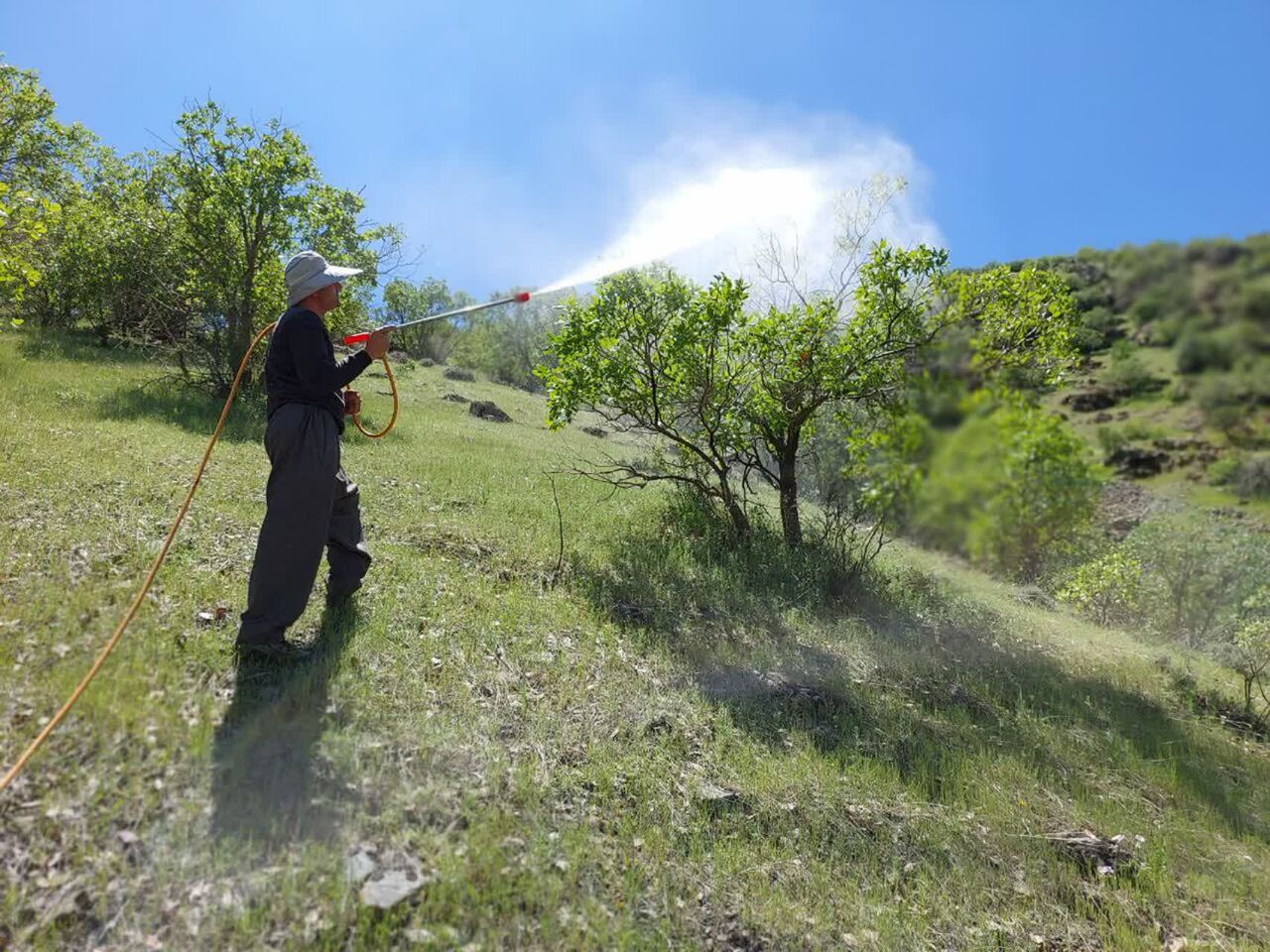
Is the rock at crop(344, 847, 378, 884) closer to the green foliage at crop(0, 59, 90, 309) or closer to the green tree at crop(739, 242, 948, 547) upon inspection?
the green tree at crop(739, 242, 948, 547)

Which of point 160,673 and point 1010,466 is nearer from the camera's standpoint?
point 1010,466

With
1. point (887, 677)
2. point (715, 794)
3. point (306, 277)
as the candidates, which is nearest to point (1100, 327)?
point (715, 794)

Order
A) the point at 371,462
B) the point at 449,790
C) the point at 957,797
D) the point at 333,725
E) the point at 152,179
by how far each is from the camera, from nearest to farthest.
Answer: the point at 449,790 < the point at 333,725 < the point at 957,797 < the point at 371,462 < the point at 152,179

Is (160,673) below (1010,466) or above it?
below

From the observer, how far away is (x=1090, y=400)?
2117mm

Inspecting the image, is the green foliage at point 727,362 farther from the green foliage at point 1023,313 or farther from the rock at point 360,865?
the rock at point 360,865

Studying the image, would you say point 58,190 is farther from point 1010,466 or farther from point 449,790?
point 1010,466

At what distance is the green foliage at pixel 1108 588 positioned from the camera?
33.7 ft

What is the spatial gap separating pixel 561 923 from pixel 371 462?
996cm

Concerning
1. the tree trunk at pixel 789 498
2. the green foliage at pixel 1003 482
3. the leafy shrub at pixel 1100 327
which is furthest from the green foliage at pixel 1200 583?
the green foliage at pixel 1003 482

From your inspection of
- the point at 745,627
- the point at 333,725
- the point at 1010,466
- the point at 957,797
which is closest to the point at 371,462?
the point at 745,627

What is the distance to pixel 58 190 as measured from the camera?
2438 centimetres

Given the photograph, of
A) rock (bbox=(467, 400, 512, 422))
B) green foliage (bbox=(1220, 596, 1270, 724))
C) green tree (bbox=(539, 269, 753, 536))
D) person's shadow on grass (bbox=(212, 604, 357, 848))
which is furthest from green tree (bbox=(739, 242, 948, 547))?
rock (bbox=(467, 400, 512, 422))

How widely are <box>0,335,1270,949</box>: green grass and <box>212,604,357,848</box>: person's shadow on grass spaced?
0.02m
